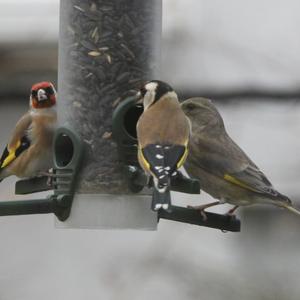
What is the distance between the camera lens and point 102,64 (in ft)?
22.2

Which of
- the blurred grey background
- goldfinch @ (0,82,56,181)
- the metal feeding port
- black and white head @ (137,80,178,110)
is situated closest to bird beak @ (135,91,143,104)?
black and white head @ (137,80,178,110)

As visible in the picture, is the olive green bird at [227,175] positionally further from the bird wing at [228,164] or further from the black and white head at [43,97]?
the black and white head at [43,97]

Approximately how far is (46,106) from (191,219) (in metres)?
1.30

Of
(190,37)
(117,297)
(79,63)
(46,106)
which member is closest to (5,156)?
(46,106)

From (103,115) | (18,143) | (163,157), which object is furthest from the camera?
(18,143)

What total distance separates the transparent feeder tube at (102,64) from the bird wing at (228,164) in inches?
26.9

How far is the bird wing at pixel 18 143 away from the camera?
23.7ft

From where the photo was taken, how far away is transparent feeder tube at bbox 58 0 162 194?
6715 mm

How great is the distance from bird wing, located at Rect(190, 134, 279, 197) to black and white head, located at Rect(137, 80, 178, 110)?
74 cm

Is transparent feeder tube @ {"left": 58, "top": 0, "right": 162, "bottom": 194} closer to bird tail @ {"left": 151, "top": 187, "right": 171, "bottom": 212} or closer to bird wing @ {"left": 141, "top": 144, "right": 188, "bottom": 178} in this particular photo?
bird wing @ {"left": 141, "top": 144, "right": 188, "bottom": 178}

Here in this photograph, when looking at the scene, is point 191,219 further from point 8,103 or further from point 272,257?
point 8,103

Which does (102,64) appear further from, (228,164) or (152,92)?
(228,164)

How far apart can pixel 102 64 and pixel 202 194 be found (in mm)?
3396

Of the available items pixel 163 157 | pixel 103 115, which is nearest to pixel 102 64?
pixel 103 115
